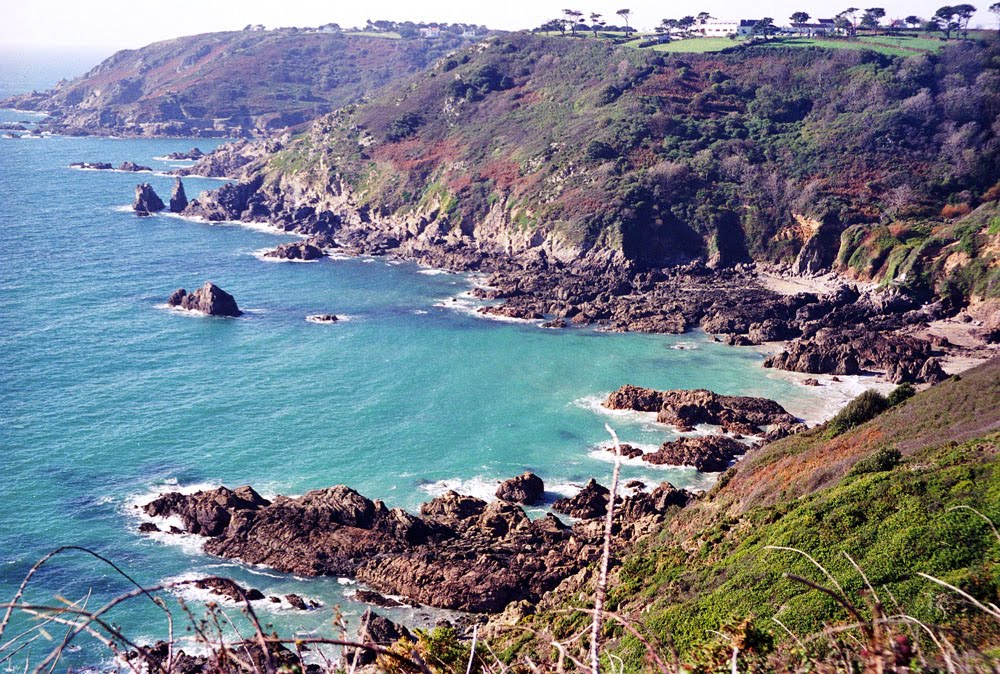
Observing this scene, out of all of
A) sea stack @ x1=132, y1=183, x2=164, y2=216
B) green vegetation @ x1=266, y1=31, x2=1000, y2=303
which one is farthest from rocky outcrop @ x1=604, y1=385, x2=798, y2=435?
sea stack @ x1=132, y1=183, x2=164, y2=216

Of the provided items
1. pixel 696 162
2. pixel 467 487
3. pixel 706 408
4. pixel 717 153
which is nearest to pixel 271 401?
pixel 467 487

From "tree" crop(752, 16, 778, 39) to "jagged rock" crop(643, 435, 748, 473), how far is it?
106838 mm

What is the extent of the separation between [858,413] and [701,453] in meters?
8.85

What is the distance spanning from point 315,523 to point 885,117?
271ft

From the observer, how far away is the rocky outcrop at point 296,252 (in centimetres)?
9588

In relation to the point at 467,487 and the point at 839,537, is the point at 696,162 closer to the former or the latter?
the point at 467,487

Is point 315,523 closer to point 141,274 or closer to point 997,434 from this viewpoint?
point 997,434

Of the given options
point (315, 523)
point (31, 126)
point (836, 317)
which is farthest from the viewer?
point (31, 126)

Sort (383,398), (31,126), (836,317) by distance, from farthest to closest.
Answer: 1. (31,126)
2. (836,317)
3. (383,398)

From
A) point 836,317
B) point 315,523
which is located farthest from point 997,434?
point 836,317

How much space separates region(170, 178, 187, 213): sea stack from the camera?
120 meters

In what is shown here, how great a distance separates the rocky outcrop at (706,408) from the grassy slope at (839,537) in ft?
42.2

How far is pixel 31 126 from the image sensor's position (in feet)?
640

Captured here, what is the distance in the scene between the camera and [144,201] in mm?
117750
